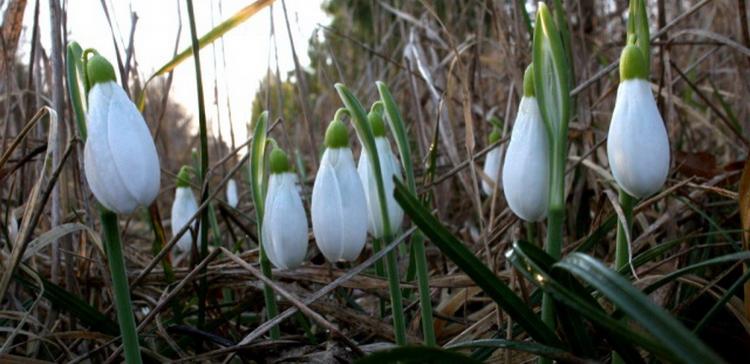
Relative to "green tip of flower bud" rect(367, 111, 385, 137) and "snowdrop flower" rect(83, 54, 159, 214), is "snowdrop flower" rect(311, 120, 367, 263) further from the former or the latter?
"snowdrop flower" rect(83, 54, 159, 214)

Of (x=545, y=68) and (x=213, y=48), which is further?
(x=213, y=48)

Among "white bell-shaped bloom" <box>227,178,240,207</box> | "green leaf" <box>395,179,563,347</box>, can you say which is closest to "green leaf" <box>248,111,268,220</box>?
"green leaf" <box>395,179,563,347</box>

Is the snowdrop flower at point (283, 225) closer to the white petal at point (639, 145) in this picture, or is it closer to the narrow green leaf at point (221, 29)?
the narrow green leaf at point (221, 29)

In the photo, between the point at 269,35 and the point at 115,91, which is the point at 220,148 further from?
the point at 115,91

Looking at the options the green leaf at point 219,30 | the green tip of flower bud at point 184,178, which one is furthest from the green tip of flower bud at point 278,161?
the green tip of flower bud at point 184,178

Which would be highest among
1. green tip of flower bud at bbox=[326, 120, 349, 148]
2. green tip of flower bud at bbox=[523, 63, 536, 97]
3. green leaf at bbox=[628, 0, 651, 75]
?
green leaf at bbox=[628, 0, 651, 75]

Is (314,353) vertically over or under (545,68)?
under

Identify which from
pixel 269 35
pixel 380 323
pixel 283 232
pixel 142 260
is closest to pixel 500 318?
pixel 380 323
